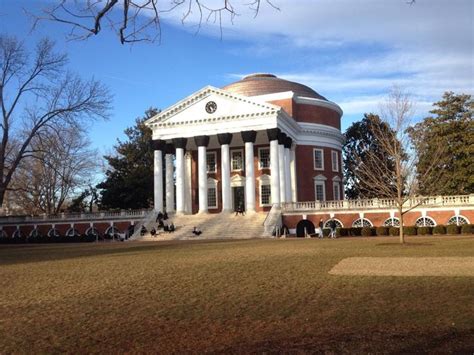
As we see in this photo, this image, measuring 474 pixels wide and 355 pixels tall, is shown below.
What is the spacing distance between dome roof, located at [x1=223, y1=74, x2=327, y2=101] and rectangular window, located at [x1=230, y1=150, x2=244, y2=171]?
758 centimetres

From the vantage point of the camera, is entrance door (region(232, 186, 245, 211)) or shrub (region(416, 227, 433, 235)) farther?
entrance door (region(232, 186, 245, 211))

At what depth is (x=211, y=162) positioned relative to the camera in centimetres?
5653

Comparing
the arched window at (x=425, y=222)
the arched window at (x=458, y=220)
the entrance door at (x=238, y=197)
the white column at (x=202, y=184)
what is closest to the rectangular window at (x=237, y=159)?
the entrance door at (x=238, y=197)

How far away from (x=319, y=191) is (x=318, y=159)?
145 inches

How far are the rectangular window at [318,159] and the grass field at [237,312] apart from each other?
4194 cm

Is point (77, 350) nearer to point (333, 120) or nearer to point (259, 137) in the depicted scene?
point (259, 137)

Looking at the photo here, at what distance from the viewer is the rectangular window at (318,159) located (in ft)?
184

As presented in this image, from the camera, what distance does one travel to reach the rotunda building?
48.7m

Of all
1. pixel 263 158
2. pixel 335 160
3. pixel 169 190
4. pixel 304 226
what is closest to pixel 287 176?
pixel 263 158

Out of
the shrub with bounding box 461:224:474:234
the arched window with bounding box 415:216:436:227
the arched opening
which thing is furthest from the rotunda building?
the shrub with bounding box 461:224:474:234

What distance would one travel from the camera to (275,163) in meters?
47.6

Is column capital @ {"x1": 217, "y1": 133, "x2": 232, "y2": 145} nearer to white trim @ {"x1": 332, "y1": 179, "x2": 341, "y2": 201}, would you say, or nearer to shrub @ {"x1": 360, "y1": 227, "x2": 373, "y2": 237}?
white trim @ {"x1": 332, "y1": 179, "x2": 341, "y2": 201}

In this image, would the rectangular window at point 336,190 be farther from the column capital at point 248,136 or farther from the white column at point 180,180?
the white column at point 180,180

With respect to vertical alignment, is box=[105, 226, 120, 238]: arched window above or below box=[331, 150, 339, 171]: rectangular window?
below
